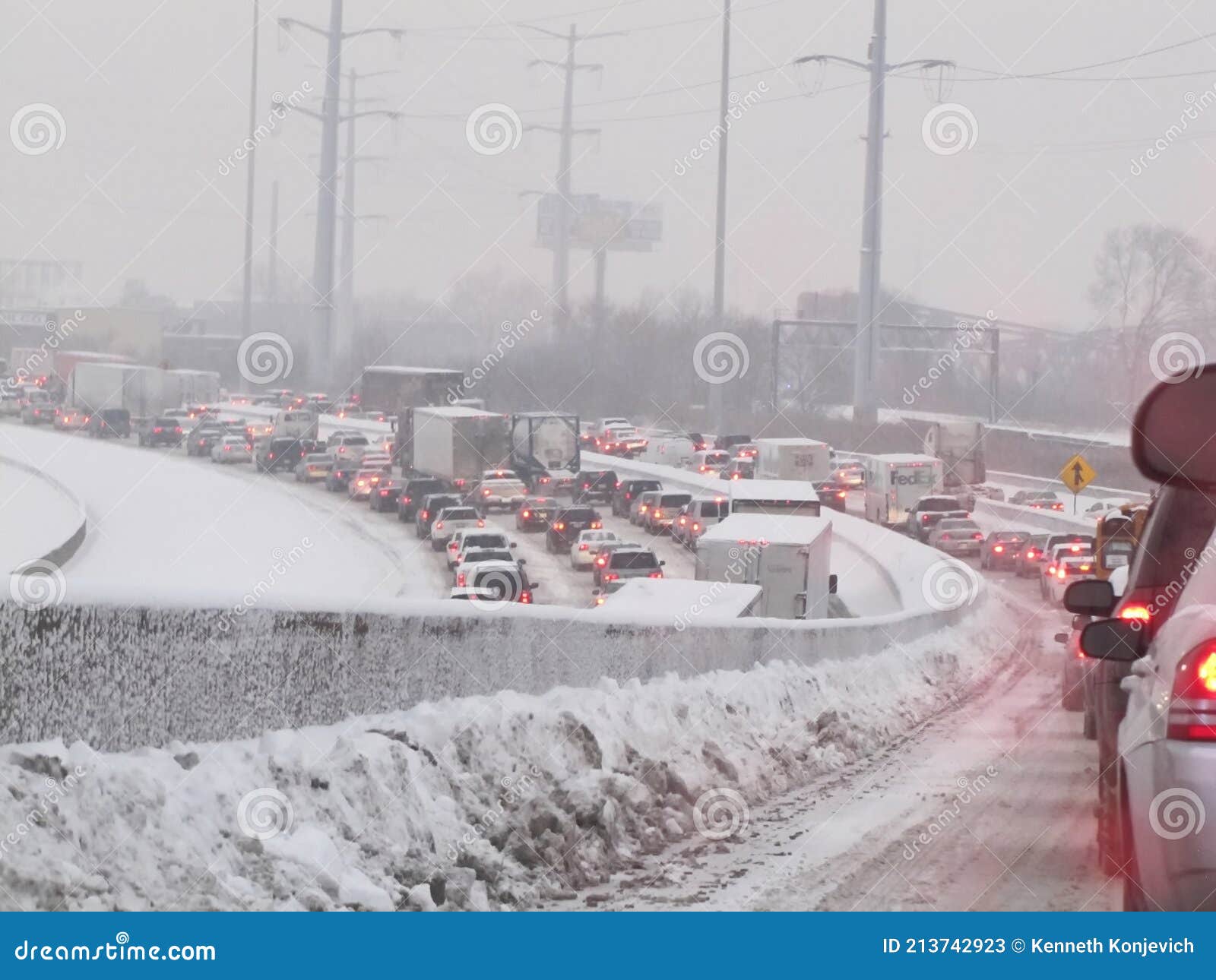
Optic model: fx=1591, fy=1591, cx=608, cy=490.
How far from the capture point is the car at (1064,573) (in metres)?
38.1

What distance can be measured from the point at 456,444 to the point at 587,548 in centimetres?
1429

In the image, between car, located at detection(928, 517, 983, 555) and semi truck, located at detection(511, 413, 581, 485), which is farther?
semi truck, located at detection(511, 413, 581, 485)

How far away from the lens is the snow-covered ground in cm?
4122

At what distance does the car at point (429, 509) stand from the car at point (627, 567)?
11.1m

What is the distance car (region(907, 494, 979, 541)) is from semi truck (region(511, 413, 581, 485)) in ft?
45.5

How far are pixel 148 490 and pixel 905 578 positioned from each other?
1274 inches

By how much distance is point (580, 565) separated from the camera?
45.6m

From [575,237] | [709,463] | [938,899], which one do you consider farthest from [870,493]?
[575,237]

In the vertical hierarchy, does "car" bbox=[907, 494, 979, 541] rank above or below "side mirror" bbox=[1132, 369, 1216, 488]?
below

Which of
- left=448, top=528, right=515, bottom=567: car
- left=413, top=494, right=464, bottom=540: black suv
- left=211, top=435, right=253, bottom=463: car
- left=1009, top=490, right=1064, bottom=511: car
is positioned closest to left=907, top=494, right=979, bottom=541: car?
left=1009, top=490, right=1064, bottom=511: car

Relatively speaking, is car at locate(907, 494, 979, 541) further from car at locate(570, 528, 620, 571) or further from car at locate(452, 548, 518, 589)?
car at locate(452, 548, 518, 589)

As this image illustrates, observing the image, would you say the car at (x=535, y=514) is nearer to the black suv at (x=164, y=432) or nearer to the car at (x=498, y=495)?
the car at (x=498, y=495)

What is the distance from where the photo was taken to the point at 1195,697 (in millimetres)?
3523

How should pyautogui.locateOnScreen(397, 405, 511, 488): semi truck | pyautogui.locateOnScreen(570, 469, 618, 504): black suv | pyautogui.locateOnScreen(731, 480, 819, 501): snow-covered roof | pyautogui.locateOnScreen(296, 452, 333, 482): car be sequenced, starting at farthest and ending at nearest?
pyautogui.locateOnScreen(296, 452, 333, 482): car < pyautogui.locateOnScreen(570, 469, 618, 504): black suv < pyautogui.locateOnScreen(397, 405, 511, 488): semi truck < pyautogui.locateOnScreen(731, 480, 819, 501): snow-covered roof
